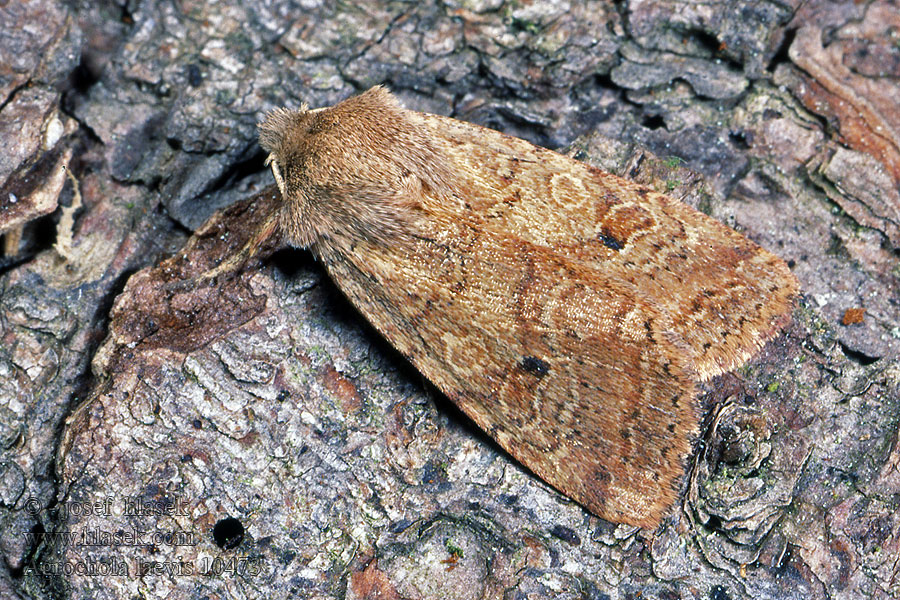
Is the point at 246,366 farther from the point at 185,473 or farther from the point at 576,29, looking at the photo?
the point at 576,29

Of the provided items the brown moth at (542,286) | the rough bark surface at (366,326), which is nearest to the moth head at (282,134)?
the brown moth at (542,286)

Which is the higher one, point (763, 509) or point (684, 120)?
point (684, 120)

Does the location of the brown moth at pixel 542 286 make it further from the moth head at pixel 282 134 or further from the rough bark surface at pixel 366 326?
the rough bark surface at pixel 366 326

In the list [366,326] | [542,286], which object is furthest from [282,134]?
[542,286]

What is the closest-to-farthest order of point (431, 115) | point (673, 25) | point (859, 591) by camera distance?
point (859, 591) → point (431, 115) → point (673, 25)

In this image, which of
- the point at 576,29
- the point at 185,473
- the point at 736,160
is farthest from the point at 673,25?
the point at 185,473

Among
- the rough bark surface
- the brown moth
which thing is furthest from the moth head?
the rough bark surface

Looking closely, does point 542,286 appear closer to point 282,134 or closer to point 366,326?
point 366,326
